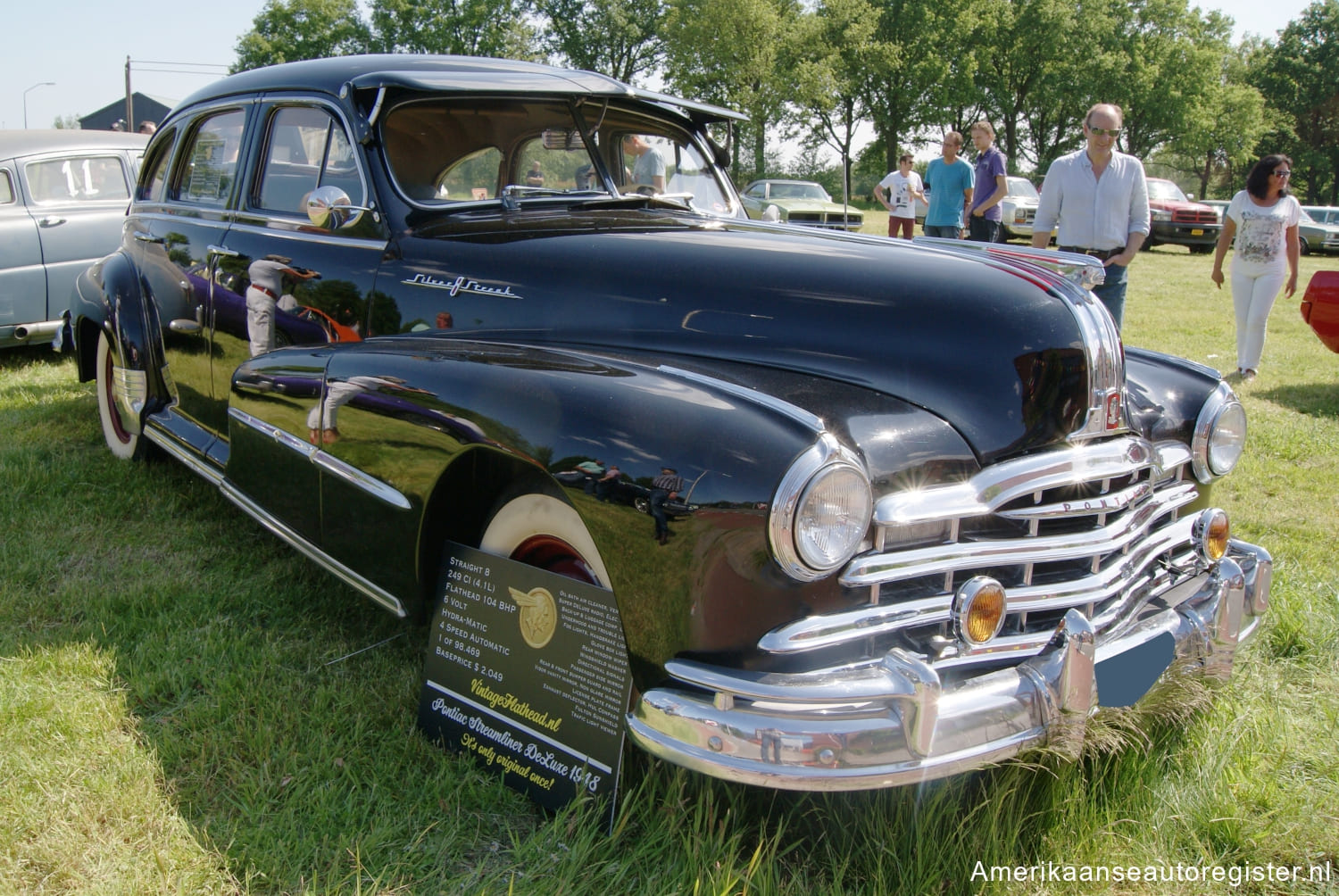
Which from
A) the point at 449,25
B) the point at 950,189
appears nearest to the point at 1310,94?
the point at 449,25

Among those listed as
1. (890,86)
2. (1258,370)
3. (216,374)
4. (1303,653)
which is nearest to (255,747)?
(216,374)

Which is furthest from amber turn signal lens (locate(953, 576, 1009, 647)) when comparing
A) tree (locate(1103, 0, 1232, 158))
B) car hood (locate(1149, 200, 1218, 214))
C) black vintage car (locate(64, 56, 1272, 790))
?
tree (locate(1103, 0, 1232, 158))

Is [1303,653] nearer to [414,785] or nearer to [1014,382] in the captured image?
[1014,382]

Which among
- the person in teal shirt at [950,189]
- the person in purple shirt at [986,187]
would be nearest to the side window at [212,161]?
the person in purple shirt at [986,187]

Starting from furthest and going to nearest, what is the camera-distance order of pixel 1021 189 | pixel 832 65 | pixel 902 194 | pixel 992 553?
1. pixel 832 65
2. pixel 1021 189
3. pixel 902 194
4. pixel 992 553

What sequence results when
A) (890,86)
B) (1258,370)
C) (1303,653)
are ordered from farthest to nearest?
(890,86)
(1258,370)
(1303,653)

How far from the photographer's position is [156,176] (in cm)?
439

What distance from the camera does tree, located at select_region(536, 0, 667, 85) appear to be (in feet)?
→ 152

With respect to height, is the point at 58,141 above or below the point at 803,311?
above

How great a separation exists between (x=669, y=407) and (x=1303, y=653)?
239cm

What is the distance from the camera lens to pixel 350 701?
8.25 ft

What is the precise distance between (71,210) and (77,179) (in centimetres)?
37

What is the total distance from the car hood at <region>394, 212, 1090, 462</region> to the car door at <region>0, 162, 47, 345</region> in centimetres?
536

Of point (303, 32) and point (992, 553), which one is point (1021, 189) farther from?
point (303, 32)
